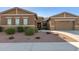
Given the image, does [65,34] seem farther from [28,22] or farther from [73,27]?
[28,22]

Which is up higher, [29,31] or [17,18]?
[17,18]

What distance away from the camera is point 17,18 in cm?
1342

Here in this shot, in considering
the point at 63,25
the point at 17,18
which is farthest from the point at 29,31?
the point at 63,25

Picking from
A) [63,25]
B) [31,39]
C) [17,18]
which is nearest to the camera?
[63,25]

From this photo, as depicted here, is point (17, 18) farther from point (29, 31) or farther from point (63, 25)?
point (63, 25)

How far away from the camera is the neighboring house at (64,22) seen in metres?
12.6

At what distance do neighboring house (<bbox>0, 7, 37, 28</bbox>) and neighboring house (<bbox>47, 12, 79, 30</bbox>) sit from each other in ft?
3.71

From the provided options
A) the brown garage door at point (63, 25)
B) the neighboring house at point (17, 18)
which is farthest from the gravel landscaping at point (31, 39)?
the neighboring house at point (17, 18)

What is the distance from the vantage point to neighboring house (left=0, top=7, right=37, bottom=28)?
42.1 ft

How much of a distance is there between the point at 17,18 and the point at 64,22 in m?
3.18

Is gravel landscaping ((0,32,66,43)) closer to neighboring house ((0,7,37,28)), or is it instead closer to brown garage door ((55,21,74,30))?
brown garage door ((55,21,74,30))
